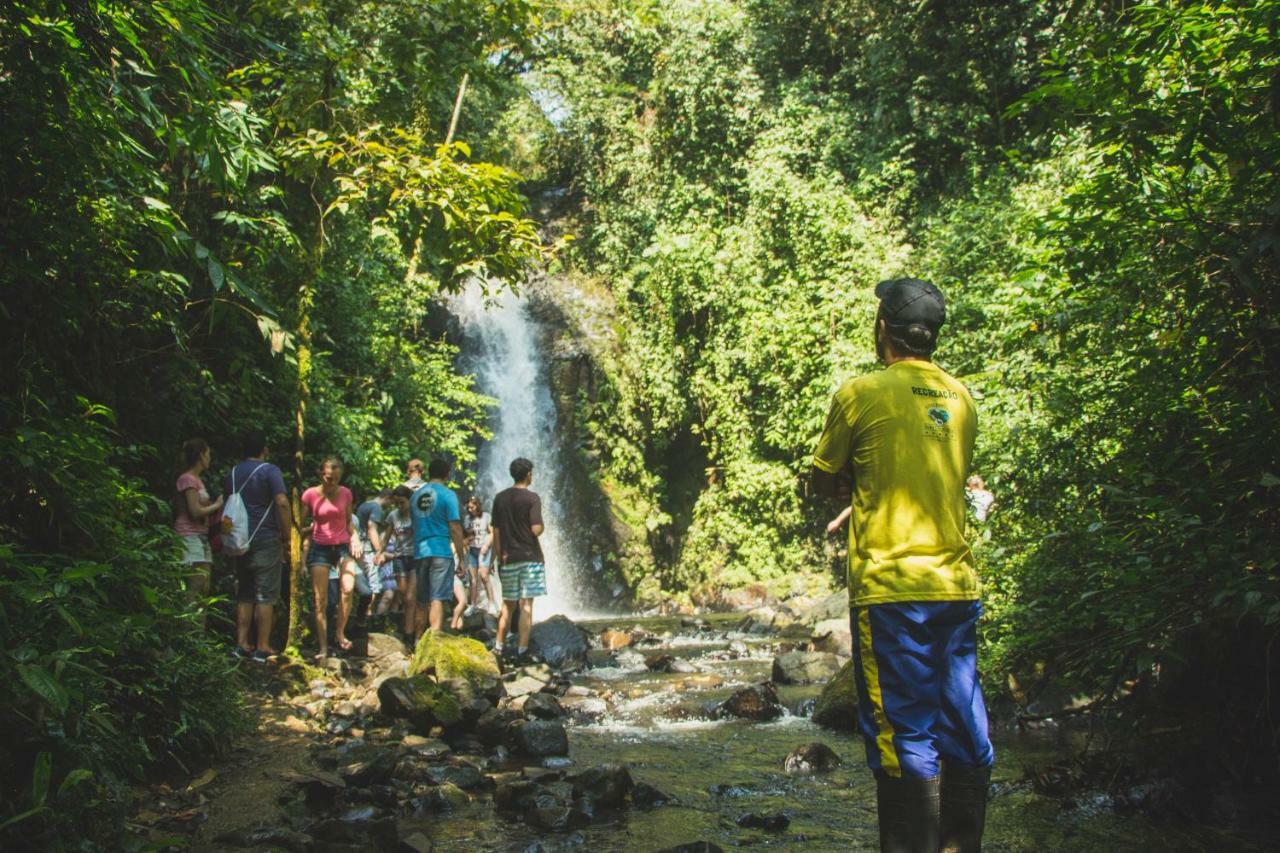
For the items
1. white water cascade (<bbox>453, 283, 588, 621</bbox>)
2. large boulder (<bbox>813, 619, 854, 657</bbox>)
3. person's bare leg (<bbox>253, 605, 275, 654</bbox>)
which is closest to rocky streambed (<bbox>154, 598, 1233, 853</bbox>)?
person's bare leg (<bbox>253, 605, 275, 654</bbox>)

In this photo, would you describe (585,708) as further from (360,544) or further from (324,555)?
(360,544)

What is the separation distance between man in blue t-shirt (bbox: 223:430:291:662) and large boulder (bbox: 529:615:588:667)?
3521mm

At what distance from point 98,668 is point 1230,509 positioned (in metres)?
4.76

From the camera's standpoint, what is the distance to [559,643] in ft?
35.5

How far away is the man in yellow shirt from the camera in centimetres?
282

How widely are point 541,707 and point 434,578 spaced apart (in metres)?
2.48

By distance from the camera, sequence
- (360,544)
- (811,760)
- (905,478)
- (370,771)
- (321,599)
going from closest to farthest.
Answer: (905,478) < (370,771) < (811,760) < (321,599) < (360,544)

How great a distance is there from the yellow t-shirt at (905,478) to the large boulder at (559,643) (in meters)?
7.91

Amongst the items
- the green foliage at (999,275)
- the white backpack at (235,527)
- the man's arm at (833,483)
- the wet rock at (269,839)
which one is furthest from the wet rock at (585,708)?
the man's arm at (833,483)

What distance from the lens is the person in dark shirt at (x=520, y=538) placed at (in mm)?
9133

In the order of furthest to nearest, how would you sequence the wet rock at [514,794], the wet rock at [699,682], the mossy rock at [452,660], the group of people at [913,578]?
the wet rock at [699,682] < the mossy rock at [452,660] < the wet rock at [514,794] < the group of people at [913,578]

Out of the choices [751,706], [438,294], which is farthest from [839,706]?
[438,294]

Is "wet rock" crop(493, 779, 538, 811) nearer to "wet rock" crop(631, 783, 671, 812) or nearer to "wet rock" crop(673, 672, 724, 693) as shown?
"wet rock" crop(631, 783, 671, 812)

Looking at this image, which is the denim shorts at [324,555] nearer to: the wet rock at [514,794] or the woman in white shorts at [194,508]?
the woman in white shorts at [194,508]
